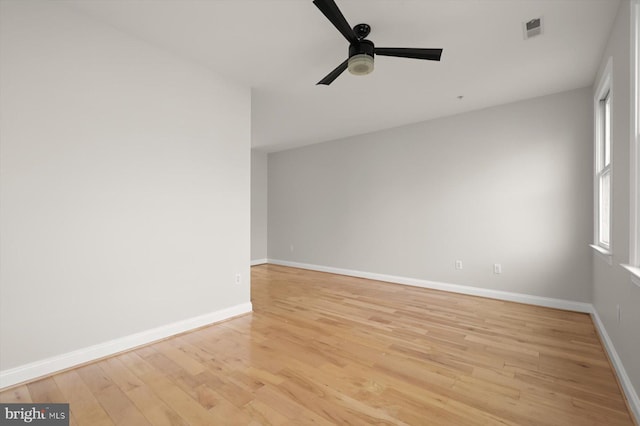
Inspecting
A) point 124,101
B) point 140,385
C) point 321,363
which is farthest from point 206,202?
point 321,363

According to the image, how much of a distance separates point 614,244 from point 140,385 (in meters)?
3.47

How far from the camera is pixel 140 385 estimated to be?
1.81 meters

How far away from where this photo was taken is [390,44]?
2408 mm

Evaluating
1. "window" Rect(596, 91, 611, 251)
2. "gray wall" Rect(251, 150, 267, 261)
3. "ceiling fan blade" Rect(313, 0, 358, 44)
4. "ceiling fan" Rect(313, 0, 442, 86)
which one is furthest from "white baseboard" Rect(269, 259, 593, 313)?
"ceiling fan blade" Rect(313, 0, 358, 44)

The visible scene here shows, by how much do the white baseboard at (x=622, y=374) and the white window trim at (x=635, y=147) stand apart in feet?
2.12

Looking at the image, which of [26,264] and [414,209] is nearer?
[26,264]

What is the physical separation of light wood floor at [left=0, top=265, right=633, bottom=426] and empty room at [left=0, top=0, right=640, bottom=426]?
2 centimetres

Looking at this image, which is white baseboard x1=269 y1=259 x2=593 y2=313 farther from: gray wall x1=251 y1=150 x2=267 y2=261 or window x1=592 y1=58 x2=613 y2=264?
gray wall x1=251 y1=150 x2=267 y2=261

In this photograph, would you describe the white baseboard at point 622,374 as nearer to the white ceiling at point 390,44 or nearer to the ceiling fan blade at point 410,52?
the ceiling fan blade at point 410,52

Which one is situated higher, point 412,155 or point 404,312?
point 412,155

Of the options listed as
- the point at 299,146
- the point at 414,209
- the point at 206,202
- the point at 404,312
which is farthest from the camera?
the point at 299,146

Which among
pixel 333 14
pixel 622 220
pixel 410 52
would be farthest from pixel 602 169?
pixel 333 14

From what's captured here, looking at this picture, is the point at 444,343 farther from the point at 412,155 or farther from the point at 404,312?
the point at 412,155

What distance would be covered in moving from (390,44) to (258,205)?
15.6 ft
